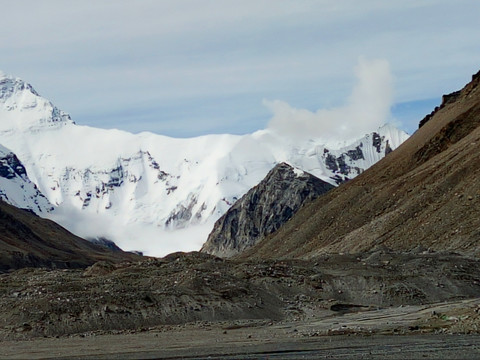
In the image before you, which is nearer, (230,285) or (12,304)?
(12,304)

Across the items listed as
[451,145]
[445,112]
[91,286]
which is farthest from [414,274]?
[445,112]

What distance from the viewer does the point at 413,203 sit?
391 feet

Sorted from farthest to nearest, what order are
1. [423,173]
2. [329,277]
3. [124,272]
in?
[423,173], [124,272], [329,277]

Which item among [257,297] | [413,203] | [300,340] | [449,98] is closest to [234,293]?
[257,297]

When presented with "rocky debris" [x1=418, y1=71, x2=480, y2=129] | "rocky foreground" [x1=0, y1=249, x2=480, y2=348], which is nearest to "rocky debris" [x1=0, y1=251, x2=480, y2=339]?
"rocky foreground" [x1=0, y1=249, x2=480, y2=348]

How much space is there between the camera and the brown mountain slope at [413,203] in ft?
356

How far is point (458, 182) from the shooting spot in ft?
388

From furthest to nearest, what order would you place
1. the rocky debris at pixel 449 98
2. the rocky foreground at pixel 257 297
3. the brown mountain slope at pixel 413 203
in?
the rocky debris at pixel 449 98
the brown mountain slope at pixel 413 203
the rocky foreground at pixel 257 297

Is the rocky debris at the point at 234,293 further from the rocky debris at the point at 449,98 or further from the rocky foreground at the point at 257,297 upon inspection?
the rocky debris at the point at 449,98

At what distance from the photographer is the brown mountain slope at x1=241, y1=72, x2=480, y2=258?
10856cm

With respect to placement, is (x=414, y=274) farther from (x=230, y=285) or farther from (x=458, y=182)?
(x=458, y=182)

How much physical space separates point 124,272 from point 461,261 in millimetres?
31297

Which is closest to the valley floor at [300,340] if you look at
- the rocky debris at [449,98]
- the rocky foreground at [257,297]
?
the rocky foreground at [257,297]

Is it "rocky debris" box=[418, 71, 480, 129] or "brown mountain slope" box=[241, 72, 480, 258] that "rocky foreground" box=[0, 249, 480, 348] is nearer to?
"brown mountain slope" box=[241, 72, 480, 258]
